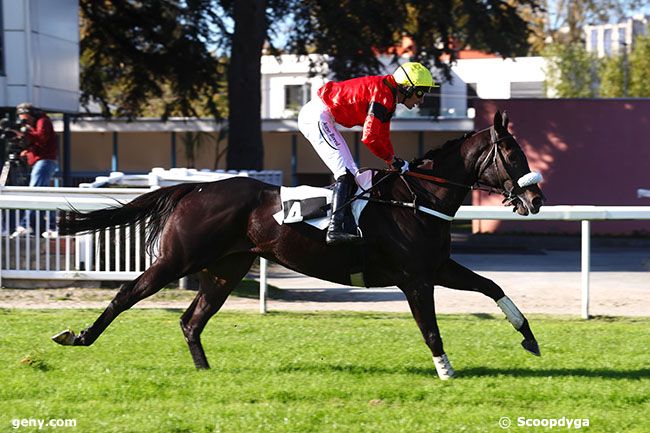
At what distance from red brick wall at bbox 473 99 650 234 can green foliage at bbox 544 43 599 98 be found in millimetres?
20031

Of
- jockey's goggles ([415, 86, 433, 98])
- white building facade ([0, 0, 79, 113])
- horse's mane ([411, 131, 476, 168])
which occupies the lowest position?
horse's mane ([411, 131, 476, 168])

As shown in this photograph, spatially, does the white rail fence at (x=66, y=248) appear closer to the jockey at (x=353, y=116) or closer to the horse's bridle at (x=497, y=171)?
the horse's bridle at (x=497, y=171)

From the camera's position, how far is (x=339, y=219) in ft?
22.4

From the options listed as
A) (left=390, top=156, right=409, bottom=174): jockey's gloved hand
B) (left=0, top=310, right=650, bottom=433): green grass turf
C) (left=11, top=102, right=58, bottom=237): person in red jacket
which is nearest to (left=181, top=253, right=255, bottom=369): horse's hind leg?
(left=0, top=310, right=650, bottom=433): green grass turf

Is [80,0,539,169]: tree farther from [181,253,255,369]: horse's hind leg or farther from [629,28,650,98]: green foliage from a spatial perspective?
[629,28,650,98]: green foliage

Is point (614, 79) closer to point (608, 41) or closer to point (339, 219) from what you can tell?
point (608, 41)

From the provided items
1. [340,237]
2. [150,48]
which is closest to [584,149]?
[150,48]

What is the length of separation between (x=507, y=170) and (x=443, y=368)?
1383mm

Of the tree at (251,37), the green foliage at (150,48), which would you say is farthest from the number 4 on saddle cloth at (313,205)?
the green foliage at (150,48)

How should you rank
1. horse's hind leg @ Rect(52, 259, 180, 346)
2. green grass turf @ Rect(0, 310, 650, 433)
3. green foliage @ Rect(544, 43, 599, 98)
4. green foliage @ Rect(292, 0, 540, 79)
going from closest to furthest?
green grass turf @ Rect(0, 310, 650, 433), horse's hind leg @ Rect(52, 259, 180, 346), green foliage @ Rect(292, 0, 540, 79), green foliage @ Rect(544, 43, 599, 98)

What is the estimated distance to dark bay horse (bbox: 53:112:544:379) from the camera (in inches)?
271

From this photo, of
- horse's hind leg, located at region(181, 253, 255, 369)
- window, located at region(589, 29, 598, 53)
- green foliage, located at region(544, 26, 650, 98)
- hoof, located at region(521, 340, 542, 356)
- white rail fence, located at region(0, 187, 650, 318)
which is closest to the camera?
hoof, located at region(521, 340, 542, 356)

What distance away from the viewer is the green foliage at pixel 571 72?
135 ft

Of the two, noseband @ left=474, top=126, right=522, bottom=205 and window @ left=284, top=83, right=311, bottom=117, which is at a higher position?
window @ left=284, top=83, right=311, bottom=117
